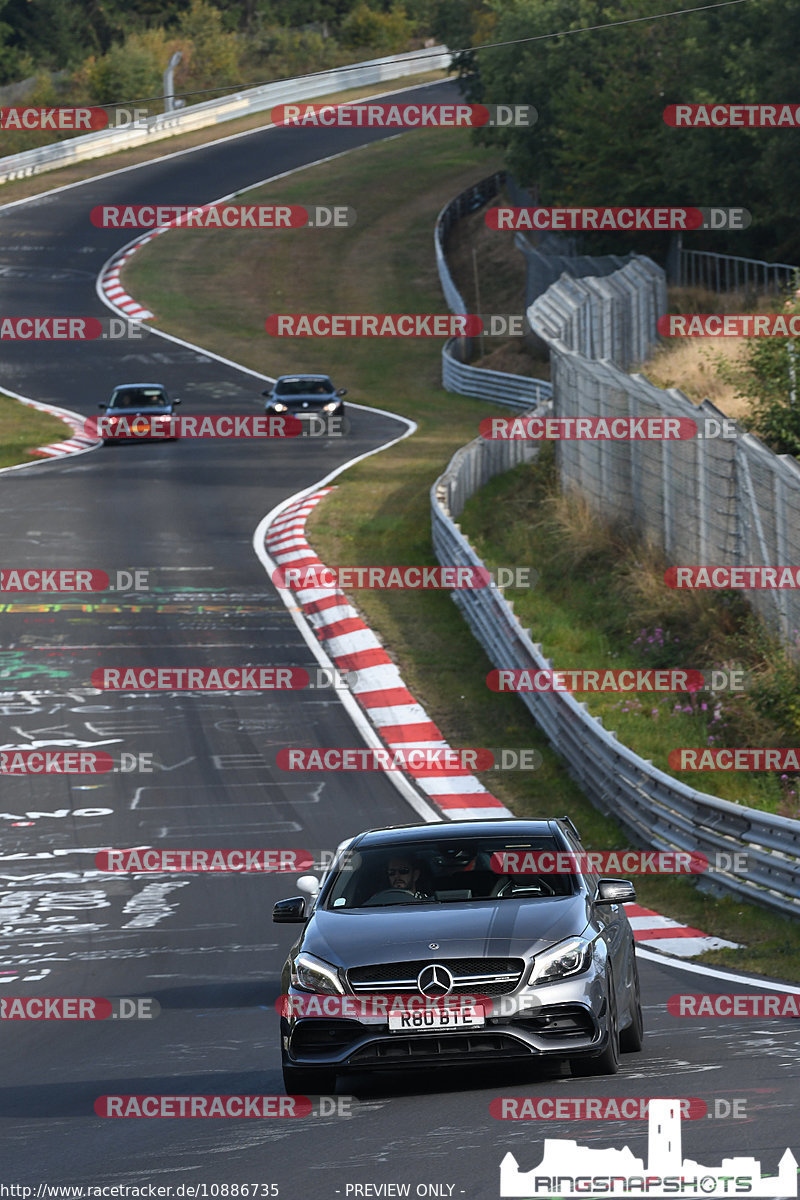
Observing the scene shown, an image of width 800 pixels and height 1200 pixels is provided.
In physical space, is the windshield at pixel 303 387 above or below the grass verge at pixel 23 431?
above

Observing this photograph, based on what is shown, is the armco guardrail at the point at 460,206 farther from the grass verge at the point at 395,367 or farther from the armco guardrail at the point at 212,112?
the armco guardrail at the point at 212,112

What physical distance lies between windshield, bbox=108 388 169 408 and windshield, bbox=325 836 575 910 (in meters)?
33.3

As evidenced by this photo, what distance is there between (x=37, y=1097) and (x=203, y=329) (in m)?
51.3

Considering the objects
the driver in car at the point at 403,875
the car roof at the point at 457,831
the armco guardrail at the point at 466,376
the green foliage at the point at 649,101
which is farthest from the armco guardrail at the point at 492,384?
the driver in car at the point at 403,875

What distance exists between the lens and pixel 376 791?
18.3 metres

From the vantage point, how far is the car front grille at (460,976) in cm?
812

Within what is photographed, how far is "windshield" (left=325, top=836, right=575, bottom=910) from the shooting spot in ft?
29.7

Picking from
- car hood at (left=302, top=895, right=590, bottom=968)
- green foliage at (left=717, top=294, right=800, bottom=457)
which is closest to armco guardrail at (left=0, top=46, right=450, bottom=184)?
green foliage at (left=717, top=294, right=800, bottom=457)

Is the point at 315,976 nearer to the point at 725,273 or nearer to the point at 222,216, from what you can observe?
the point at 725,273

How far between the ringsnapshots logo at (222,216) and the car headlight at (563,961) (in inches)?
2485

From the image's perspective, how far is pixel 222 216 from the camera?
2771 inches

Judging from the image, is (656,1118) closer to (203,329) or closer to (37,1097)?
(37,1097)

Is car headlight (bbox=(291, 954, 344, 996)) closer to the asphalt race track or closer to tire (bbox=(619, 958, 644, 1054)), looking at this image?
the asphalt race track

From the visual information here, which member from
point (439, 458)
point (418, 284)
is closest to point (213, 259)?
point (418, 284)
